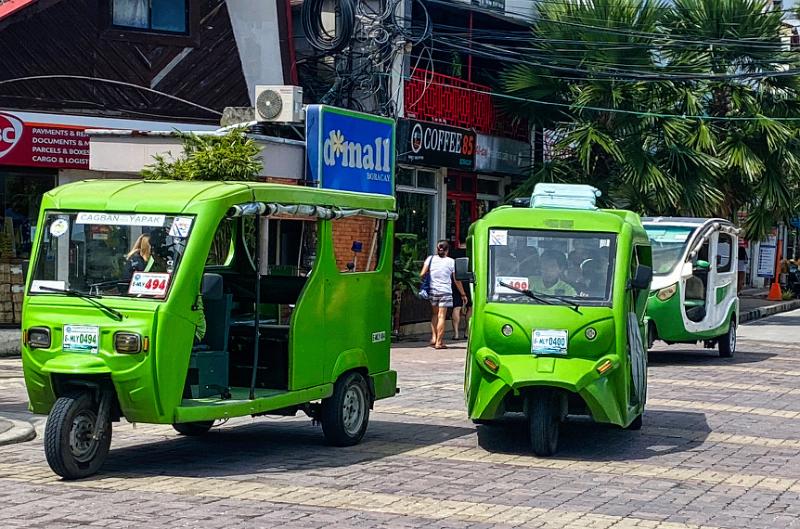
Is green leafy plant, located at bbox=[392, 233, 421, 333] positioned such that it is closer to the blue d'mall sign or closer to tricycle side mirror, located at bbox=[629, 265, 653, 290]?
the blue d'mall sign

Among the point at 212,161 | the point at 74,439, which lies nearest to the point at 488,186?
the point at 212,161

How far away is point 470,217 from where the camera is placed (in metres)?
27.9

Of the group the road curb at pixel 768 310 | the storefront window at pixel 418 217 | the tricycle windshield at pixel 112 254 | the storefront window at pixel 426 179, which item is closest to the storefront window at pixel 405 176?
the storefront window at pixel 418 217

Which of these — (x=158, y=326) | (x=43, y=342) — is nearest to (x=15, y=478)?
(x=43, y=342)

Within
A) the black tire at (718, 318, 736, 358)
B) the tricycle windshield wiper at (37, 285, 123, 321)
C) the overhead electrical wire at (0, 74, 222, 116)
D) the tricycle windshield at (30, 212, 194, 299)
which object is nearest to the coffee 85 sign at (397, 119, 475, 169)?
the overhead electrical wire at (0, 74, 222, 116)

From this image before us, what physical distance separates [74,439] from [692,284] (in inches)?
504

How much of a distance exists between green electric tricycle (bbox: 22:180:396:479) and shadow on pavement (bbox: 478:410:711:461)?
137 centimetres

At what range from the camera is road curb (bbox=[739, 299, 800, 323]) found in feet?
104

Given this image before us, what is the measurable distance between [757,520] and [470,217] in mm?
19659

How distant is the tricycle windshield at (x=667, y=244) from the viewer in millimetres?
19453

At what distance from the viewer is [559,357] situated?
35.0 ft

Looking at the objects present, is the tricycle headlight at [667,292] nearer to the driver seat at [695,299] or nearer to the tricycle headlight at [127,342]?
the driver seat at [695,299]

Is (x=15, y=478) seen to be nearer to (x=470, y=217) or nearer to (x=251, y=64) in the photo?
(x=251, y=64)

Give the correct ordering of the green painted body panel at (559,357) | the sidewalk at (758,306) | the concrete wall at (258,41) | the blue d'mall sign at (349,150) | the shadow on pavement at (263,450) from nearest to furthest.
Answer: the shadow on pavement at (263,450), the green painted body panel at (559,357), the blue d'mall sign at (349,150), the concrete wall at (258,41), the sidewalk at (758,306)
